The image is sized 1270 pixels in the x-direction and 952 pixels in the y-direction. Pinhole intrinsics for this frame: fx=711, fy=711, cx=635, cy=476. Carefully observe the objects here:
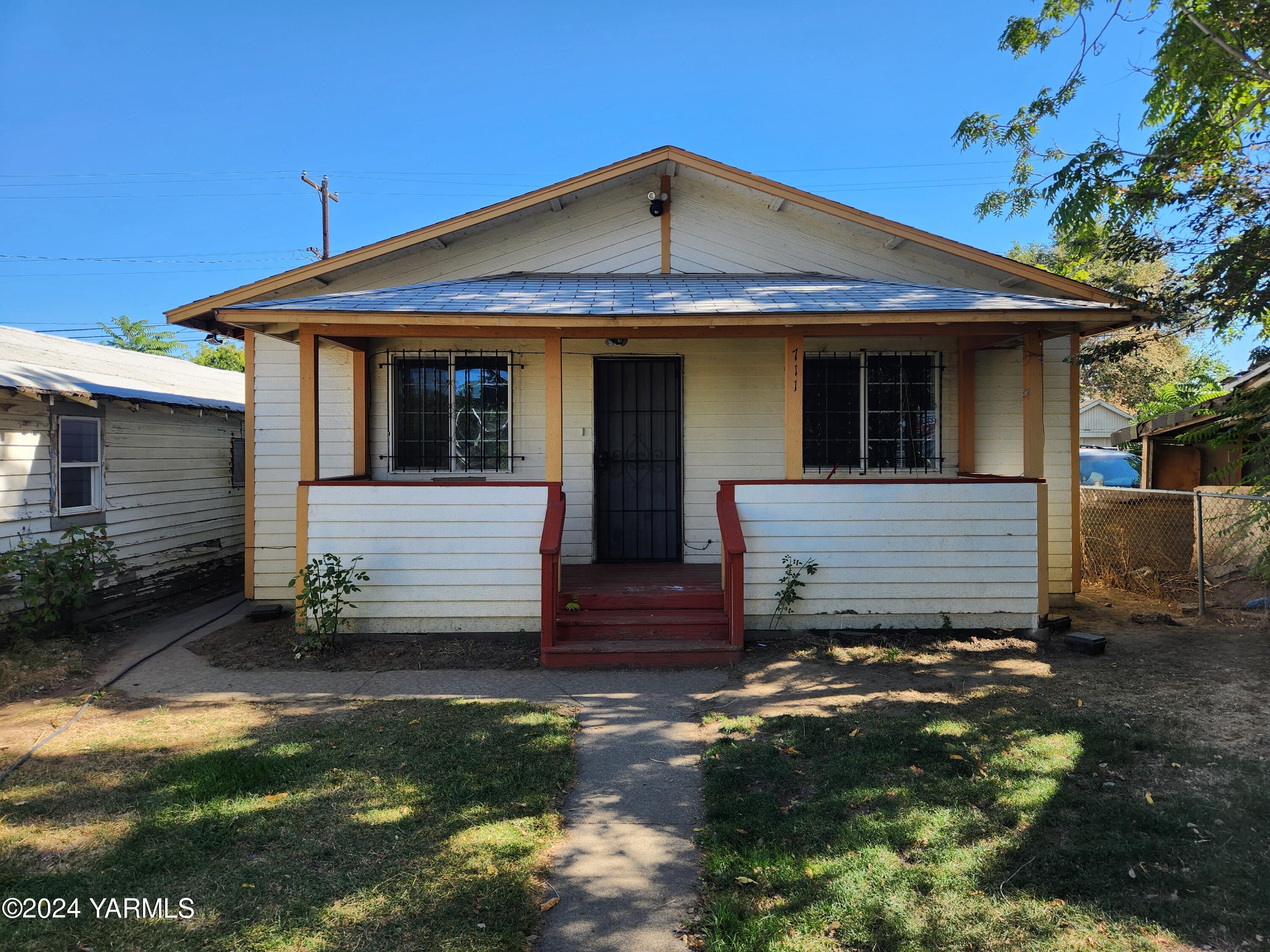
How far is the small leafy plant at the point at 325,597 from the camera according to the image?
6.33 metres

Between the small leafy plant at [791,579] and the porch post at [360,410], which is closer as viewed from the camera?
the small leafy plant at [791,579]

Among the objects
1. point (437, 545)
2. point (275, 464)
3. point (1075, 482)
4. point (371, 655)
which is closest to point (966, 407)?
point (1075, 482)

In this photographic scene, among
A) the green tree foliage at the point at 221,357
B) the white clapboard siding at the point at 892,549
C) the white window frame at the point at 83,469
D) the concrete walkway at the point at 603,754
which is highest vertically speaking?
the green tree foliage at the point at 221,357

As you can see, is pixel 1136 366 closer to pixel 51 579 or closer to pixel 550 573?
pixel 550 573

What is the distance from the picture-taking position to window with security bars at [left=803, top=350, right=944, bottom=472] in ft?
26.4

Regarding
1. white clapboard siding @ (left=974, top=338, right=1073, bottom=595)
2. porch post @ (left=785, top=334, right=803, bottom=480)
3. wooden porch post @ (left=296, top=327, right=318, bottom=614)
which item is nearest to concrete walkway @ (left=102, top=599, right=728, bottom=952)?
wooden porch post @ (left=296, top=327, right=318, bottom=614)

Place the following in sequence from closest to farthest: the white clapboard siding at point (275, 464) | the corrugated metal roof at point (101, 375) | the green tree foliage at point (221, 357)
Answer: the corrugated metal roof at point (101, 375) < the white clapboard siding at point (275, 464) < the green tree foliage at point (221, 357)

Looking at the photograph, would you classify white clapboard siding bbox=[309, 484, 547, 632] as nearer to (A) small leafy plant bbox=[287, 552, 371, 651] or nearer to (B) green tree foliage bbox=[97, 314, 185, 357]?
(A) small leafy plant bbox=[287, 552, 371, 651]

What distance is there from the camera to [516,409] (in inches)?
315

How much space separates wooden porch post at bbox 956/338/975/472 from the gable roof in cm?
100

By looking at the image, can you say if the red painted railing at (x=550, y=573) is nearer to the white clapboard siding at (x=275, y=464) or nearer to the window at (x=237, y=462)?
the white clapboard siding at (x=275, y=464)

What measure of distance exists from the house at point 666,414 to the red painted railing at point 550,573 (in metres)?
0.07

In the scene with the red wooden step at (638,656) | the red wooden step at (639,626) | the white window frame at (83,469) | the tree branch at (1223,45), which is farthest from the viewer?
the white window frame at (83,469)

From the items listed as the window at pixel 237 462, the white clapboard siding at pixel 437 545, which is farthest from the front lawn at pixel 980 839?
the window at pixel 237 462
